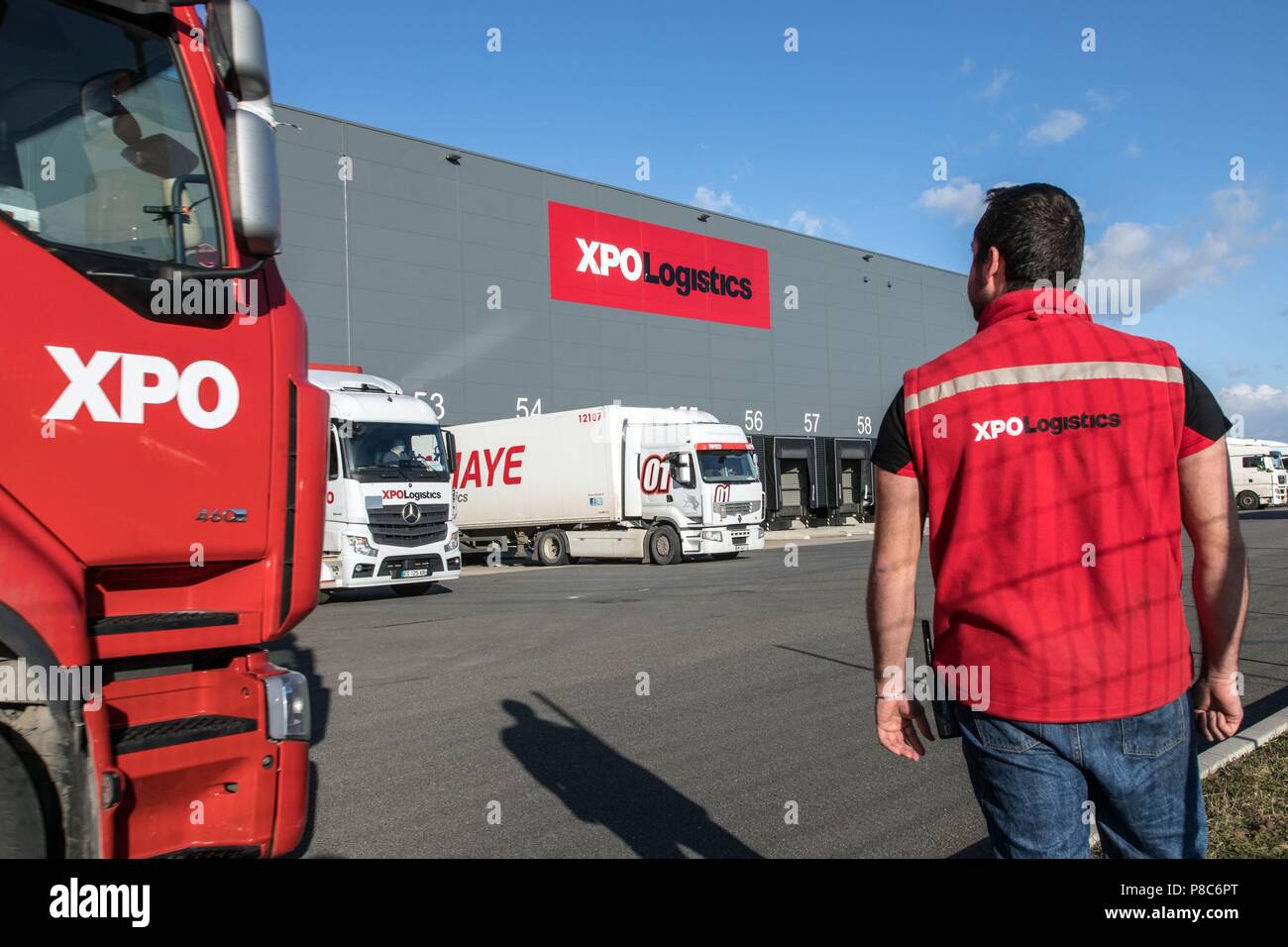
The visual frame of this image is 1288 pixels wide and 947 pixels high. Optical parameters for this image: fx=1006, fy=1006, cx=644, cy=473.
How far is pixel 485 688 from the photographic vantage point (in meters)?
8.22

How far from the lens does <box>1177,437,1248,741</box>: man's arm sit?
2182mm

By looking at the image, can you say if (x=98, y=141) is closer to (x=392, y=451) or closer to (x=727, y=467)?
(x=392, y=451)

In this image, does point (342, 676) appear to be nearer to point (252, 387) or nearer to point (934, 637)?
point (252, 387)

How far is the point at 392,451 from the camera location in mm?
16109

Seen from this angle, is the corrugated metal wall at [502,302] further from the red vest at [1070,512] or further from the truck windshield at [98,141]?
the red vest at [1070,512]

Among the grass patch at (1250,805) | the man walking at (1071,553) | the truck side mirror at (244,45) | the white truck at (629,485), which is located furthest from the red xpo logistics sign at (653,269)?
the man walking at (1071,553)

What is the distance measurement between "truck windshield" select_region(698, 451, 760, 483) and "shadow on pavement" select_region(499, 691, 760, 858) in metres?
15.8

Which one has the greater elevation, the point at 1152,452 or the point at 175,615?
the point at 1152,452

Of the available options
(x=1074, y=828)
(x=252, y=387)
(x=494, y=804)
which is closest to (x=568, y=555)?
(x=494, y=804)

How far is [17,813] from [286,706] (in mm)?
957

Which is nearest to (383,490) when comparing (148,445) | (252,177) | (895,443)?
(252,177)

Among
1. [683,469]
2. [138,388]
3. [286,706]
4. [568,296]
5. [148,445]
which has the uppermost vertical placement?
[568,296]

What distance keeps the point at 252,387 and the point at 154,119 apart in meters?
1.02

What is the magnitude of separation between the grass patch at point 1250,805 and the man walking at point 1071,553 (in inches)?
82.9
